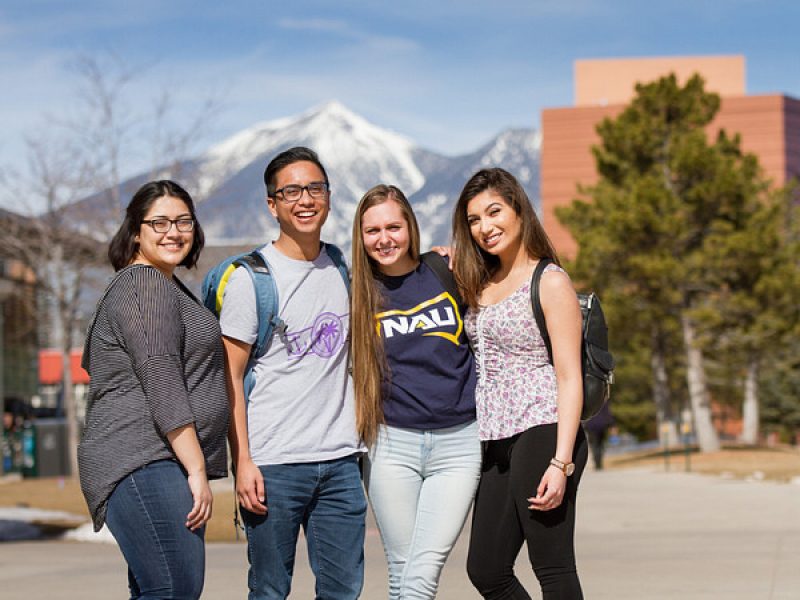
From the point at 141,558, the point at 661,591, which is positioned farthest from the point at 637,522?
the point at 141,558

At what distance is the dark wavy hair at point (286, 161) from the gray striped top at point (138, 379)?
2.44ft

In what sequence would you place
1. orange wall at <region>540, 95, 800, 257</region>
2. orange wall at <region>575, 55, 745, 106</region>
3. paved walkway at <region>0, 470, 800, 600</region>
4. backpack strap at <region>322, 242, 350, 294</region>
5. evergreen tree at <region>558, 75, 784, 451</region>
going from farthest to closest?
orange wall at <region>575, 55, 745, 106</region>
orange wall at <region>540, 95, 800, 257</region>
evergreen tree at <region>558, 75, 784, 451</region>
paved walkway at <region>0, 470, 800, 600</region>
backpack strap at <region>322, 242, 350, 294</region>

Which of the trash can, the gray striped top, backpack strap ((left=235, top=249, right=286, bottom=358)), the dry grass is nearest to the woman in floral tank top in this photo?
backpack strap ((left=235, top=249, right=286, bottom=358))

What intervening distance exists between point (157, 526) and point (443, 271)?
142 cm

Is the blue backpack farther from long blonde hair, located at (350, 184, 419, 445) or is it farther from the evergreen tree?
the evergreen tree

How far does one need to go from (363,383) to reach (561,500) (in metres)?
0.77

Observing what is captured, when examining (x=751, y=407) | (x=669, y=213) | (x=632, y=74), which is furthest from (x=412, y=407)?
(x=632, y=74)

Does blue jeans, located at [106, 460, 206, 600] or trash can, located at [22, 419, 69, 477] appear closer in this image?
blue jeans, located at [106, 460, 206, 600]

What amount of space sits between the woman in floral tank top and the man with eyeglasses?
0.45m

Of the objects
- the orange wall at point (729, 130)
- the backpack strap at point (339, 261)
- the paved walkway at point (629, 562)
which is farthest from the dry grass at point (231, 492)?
the orange wall at point (729, 130)

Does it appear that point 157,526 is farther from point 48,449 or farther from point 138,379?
point 48,449

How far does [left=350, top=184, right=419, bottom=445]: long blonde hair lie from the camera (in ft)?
14.0

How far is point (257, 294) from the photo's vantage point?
13.6 feet

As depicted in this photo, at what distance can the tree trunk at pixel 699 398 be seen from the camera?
3036 centimetres
